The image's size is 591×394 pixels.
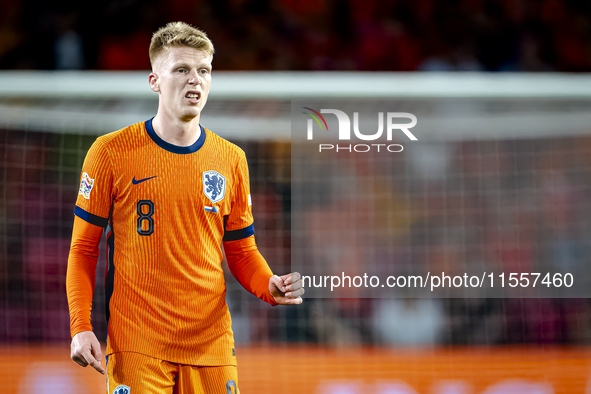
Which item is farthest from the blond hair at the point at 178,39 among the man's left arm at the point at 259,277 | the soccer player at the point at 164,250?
the man's left arm at the point at 259,277

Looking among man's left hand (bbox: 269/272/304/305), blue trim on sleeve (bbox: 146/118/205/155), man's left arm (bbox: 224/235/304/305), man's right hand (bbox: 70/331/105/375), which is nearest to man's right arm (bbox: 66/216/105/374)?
man's right hand (bbox: 70/331/105/375)

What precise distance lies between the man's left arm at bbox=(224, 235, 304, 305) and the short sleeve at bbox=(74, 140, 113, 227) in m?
0.41

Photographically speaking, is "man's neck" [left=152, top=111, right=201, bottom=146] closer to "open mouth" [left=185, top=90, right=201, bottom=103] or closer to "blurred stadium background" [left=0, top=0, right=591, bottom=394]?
"open mouth" [left=185, top=90, right=201, bottom=103]

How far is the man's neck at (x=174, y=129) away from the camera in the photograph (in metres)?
1.62

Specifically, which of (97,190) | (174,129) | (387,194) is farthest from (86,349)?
(387,194)

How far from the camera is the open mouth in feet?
5.26

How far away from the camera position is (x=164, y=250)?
1.52 metres

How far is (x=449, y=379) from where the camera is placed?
288 cm

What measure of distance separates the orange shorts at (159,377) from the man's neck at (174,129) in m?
0.67

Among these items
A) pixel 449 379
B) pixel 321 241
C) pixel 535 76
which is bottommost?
pixel 449 379


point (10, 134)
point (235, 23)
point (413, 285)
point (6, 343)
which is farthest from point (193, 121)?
point (235, 23)

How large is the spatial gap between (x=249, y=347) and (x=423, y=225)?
1.39 meters

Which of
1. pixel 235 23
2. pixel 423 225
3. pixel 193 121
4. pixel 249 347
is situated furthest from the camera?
pixel 235 23

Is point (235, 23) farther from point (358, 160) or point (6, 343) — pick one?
point (6, 343)
